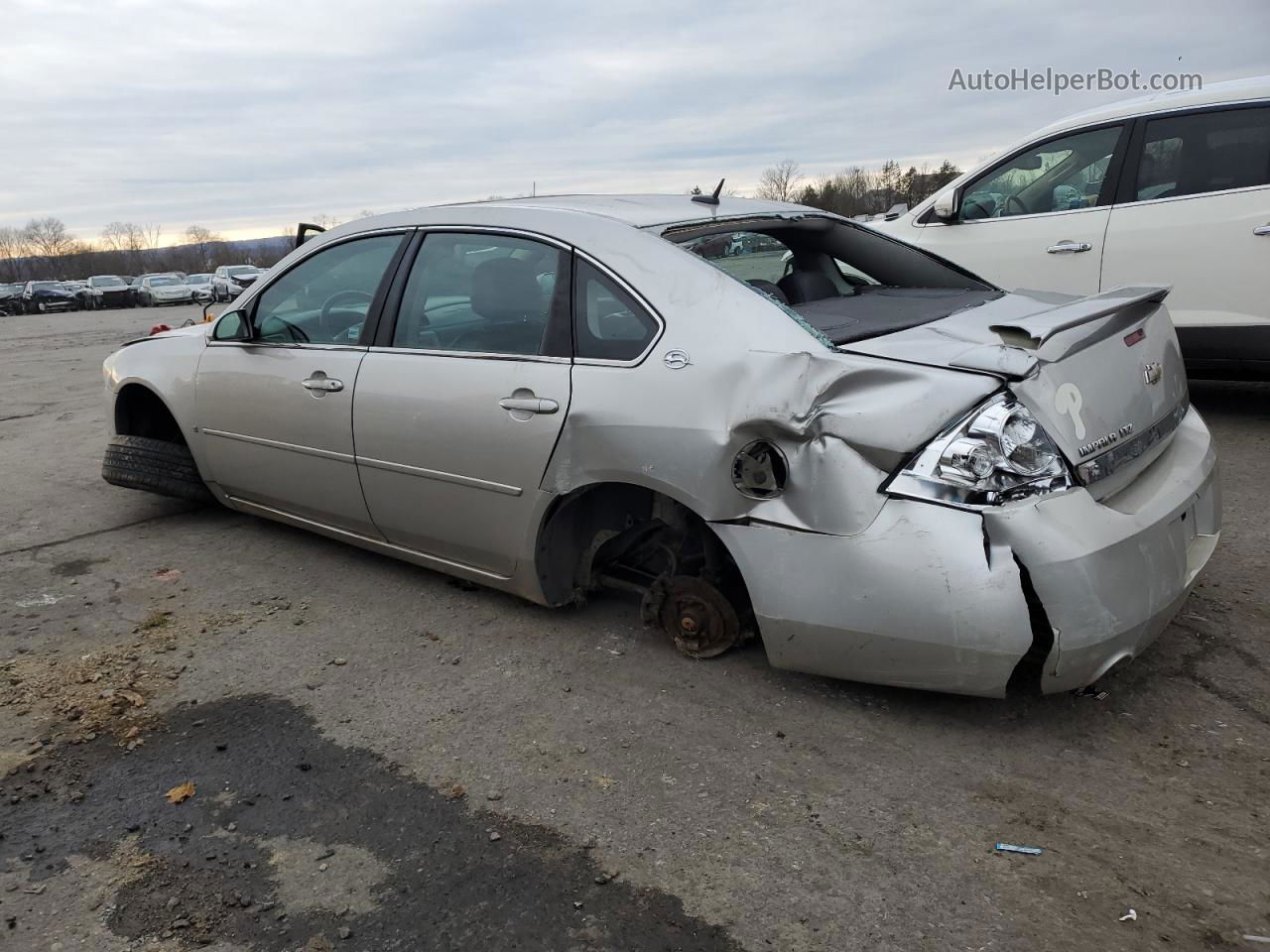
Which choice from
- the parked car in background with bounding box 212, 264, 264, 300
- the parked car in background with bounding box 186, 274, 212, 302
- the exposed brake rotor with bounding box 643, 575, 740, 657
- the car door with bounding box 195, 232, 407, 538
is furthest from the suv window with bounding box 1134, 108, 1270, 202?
the parked car in background with bounding box 186, 274, 212, 302

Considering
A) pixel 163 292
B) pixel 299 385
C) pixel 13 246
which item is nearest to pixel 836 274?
pixel 299 385

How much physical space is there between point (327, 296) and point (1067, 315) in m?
2.87

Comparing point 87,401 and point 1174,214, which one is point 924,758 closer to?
point 1174,214

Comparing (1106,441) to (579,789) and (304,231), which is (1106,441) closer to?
(579,789)

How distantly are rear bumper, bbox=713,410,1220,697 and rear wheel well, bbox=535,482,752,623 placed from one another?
0.36m

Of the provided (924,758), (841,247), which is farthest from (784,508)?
(841,247)

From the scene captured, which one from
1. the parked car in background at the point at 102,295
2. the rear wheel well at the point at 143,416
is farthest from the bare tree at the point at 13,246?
the rear wheel well at the point at 143,416

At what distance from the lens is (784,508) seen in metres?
2.70

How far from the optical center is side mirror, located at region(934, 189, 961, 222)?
626 cm

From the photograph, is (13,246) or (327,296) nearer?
(327,296)

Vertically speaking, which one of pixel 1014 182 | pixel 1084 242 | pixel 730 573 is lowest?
pixel 730 573

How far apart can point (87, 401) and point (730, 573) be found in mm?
8657

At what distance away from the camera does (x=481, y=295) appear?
3557 mm

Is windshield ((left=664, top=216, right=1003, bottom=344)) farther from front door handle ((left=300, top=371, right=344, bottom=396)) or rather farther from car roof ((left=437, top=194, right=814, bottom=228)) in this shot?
front door handle ((left=300, top=371, right=344, bottom=396))
